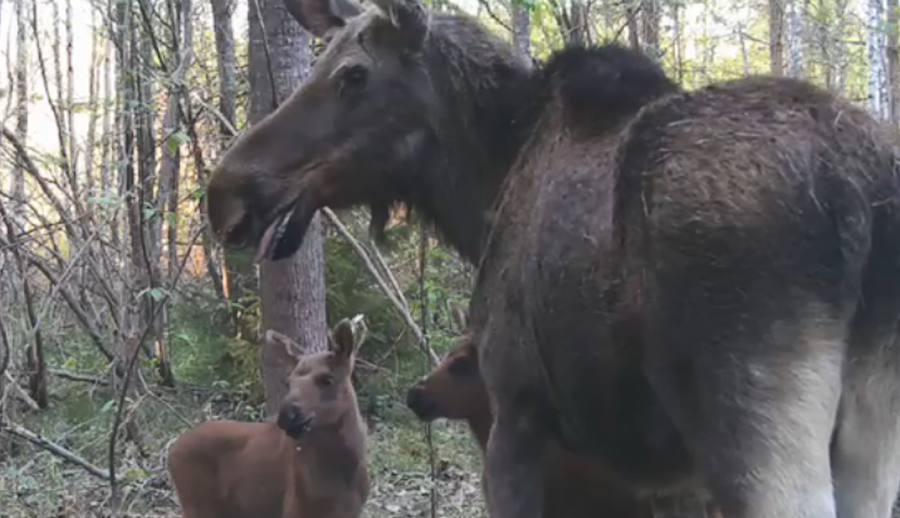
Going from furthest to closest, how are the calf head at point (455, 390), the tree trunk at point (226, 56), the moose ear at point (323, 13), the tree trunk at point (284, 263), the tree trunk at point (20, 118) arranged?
the tree trunk at point (20, 118) → the tree trunk at point (226, 56) → the tree trunk at point (284, 263) → the calf head at point (455, 390) → the moose ear at point (323, 13)

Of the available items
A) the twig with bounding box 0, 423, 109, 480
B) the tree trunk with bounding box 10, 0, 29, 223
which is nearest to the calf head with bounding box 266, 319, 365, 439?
the twig with bounding box 0, 423, 109, 480

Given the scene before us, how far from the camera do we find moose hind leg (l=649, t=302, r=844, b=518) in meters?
3.26

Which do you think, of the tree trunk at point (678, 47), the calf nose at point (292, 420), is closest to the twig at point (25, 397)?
the calf nose at point (292, 420)

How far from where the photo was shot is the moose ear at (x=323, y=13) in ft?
17.0

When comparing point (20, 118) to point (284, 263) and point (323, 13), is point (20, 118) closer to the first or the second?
point (284, 263)

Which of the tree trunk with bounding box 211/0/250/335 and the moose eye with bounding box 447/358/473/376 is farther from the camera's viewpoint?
the tree trunk with bounding box 211/0/250/335

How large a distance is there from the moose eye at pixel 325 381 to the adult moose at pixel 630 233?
1.82m

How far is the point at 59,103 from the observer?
11062 mm

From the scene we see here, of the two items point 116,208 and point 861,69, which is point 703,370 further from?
point 861,69

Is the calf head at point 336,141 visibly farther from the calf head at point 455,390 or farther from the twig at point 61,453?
the twig at point 61,453

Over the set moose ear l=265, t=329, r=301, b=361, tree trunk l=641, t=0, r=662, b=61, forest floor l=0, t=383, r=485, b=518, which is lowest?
forest floor l=0, t=383, r=485, b=518

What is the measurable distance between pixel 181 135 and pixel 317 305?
1336 millimetres

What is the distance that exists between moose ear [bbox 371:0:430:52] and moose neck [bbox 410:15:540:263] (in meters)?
0.07

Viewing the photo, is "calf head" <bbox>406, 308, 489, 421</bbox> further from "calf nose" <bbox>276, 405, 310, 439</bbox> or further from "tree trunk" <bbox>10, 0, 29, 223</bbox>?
"tree trunk" <bbox>10, 0, 29, 223</bbox>
